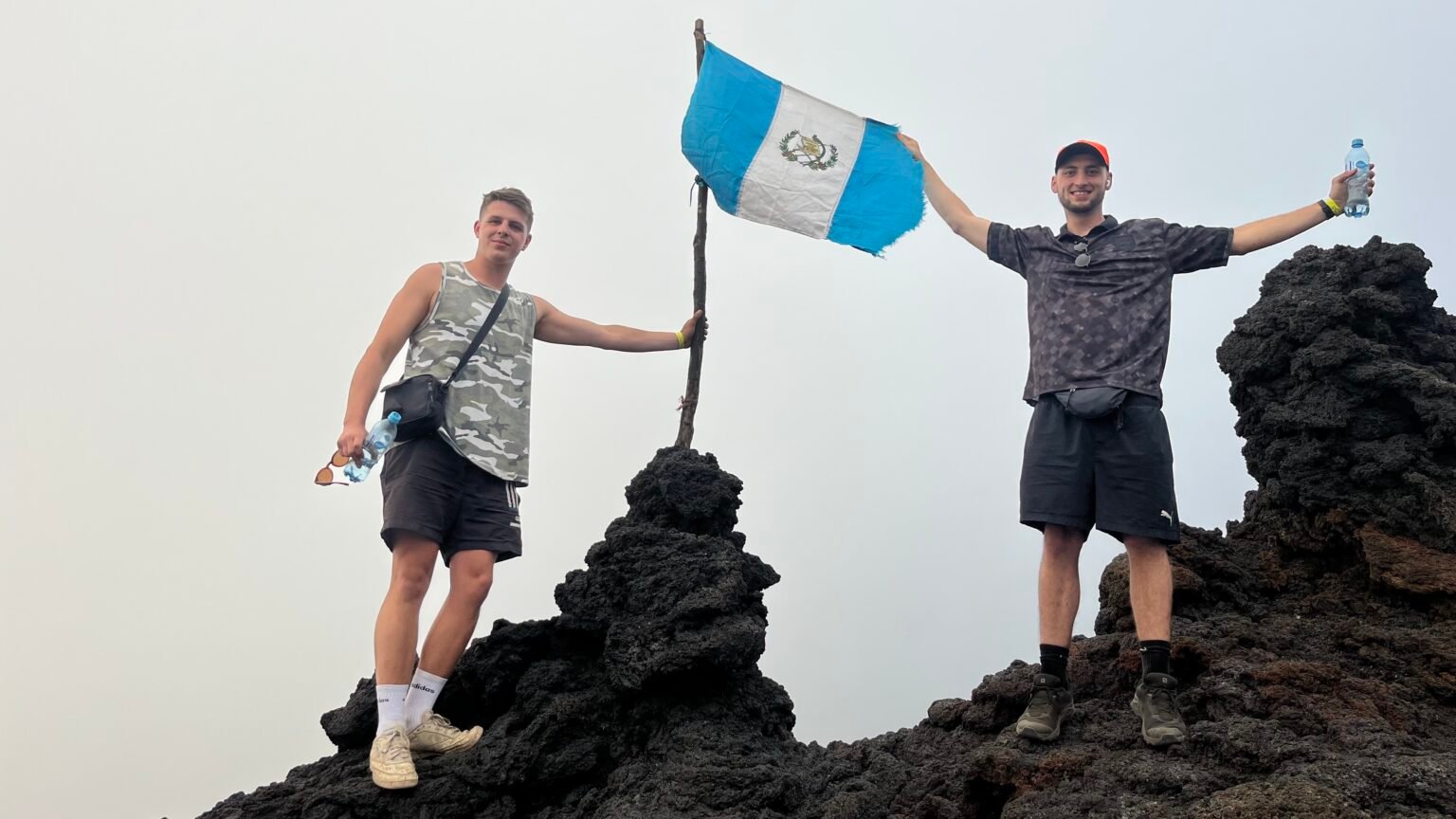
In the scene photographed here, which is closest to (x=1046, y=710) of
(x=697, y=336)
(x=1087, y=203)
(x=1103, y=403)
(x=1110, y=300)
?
(x=1103, y=403)

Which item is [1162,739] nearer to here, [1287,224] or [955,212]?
[1287,224]

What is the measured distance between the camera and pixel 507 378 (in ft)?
22.0

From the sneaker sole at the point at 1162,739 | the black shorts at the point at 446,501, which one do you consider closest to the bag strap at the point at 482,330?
the black shorts at the point at 446,501

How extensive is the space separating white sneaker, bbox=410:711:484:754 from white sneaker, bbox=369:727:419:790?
0.28 metres

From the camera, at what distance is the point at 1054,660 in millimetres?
5523

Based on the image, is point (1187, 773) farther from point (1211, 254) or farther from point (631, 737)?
point (631, 737)

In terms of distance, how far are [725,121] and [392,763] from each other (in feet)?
17.2

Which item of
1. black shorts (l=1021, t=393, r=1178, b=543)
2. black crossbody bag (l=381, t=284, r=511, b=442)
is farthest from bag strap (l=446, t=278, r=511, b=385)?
black shorts (l=1021, t=393, r=1178, b=543)

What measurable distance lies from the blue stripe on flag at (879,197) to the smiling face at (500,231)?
273cm

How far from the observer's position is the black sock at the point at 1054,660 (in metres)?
5.52

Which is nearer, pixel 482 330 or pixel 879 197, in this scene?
pixel 482 330

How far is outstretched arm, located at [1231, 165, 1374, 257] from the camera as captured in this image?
18.0ft

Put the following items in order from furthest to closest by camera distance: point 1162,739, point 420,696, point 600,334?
point 600,334 < point 420,696 < point 1162,739

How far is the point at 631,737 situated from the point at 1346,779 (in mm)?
3897
